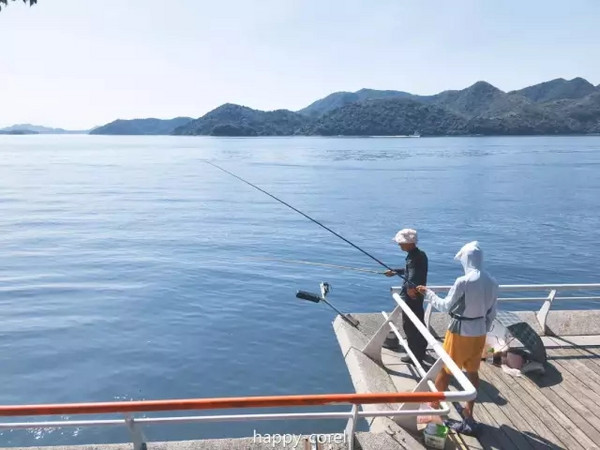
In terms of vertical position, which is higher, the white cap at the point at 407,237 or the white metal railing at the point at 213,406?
the white cap at the point at 407,237

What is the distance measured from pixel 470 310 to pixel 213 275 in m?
17.7

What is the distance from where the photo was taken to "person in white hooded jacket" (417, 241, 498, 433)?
6.14 metres

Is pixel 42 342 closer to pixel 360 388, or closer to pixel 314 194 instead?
pixel 360 388

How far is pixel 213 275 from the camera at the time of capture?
74.4 feet

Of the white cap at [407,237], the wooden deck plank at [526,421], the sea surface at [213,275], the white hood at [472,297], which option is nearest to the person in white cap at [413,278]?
the white cap at [407,237]

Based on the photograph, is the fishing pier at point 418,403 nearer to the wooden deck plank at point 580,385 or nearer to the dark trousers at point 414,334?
the wooden deck plank at point 580,385

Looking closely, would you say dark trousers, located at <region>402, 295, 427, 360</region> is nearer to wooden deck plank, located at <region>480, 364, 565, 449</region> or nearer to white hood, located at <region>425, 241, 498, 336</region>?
wooden deck plank, located at <region>480, 364, 565, 449</region>

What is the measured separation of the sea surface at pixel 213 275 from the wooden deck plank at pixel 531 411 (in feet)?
13.9

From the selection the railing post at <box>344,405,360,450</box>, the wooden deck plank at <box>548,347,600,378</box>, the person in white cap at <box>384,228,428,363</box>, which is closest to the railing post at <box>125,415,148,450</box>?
the railing post at <box>344,405,360,450</box>

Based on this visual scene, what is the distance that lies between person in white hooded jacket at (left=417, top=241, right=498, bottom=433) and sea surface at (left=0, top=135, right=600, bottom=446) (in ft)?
16.6

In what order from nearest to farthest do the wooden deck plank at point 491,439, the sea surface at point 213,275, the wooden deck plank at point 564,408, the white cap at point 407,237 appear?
1. the wooden deck plank at point 491,439
2. the wooden deck plank at point 564,408
3. the white cap at point 407,237
4. the sea surface at point 213,275

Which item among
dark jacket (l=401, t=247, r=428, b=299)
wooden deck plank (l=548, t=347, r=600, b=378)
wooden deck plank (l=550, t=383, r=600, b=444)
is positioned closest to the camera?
wooden deck plank (l=550, t=383, r=600, b=444)

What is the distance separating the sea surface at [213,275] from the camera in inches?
517

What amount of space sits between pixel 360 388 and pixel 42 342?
493 inches
